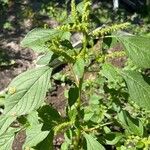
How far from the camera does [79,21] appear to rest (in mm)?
2322

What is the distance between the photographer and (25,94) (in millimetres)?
2188

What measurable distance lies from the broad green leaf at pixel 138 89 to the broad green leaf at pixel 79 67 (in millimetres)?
248

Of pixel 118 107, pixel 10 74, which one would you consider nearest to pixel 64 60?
pixel 118 107

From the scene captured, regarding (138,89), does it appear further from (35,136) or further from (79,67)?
(35,136)

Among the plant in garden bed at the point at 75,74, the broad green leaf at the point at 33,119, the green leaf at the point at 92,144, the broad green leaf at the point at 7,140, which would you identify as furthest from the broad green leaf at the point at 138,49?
the broad green leaf at the point at 7,140

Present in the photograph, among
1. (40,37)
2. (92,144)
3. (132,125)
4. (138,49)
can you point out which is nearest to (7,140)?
(92,144)

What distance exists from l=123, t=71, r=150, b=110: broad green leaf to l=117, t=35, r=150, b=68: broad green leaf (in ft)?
0.52

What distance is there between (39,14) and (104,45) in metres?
6.17

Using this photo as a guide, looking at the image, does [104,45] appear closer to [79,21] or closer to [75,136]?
[79,21]

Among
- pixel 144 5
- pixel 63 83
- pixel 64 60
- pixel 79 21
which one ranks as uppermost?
pixel 79 21

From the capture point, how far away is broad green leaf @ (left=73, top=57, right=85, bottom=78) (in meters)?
2.23

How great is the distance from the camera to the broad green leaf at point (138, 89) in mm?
2209

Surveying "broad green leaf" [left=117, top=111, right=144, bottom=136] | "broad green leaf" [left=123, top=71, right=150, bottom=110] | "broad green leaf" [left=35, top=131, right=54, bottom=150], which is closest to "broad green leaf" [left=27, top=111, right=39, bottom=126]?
"broad green leaf" [left=35, top=131, right=54, bottom=150]

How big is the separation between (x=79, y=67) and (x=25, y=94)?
326mm
